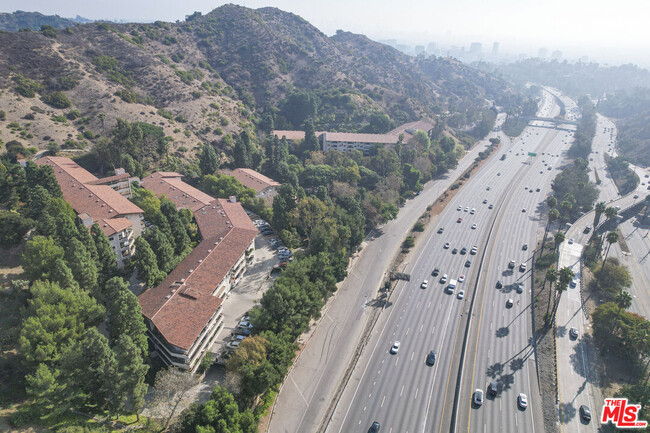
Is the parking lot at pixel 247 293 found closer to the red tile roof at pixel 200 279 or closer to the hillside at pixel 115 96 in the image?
the red tile roof at pixel 200 279

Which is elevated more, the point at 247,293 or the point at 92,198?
the point at 92,198

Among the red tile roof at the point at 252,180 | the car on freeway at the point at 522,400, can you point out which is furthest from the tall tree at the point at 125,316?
the red tile roof at the point at 252,180

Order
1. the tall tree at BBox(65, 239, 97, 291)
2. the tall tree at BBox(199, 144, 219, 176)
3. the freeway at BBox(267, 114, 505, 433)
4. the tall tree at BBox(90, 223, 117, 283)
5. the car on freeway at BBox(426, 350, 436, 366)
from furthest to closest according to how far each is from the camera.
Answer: the tall tree at BBox(199, 144, 219, 176) → the tall tree at BBox(90, 223, 117, 283) → the car on freeway at BBox(426, 350, 436, 366) → the tall tree at BBox(65, 239, 97, 291) → the freeway at BBox(267, 114, 505, 433)

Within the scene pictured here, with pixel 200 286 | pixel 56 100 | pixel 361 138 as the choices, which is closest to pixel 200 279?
pixel 200 286

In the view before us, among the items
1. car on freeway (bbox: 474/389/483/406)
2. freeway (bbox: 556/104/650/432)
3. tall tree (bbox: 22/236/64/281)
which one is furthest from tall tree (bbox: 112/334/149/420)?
freeway (bbox: 556/104/650/432)

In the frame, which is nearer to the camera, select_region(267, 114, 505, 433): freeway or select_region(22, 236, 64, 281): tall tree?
select_region(267, 114, 505, 433): freeway

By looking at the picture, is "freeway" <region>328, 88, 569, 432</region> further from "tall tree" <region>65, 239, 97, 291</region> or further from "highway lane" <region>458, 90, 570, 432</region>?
"tall tree" <region>65, 239, 97, 291</region>

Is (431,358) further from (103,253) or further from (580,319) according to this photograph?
(103,253)
